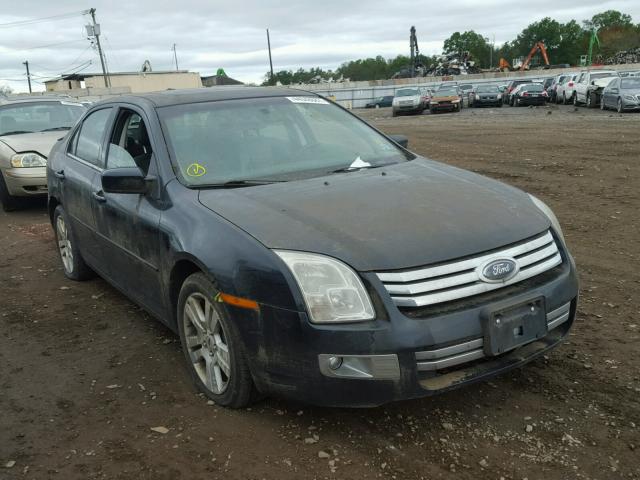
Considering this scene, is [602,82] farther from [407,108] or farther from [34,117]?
[34,117]

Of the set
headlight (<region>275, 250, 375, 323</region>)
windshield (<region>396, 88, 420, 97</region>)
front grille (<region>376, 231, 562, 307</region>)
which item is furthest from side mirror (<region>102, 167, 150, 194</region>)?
windshield (<region>396, 88, 420, 97</region>)

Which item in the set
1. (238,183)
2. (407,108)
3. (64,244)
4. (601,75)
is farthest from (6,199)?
(601,75)

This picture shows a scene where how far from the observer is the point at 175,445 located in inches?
117

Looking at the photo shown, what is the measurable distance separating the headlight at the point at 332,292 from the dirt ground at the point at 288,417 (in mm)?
648

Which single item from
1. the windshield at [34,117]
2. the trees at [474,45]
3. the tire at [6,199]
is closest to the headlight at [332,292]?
the tire at [6,199]

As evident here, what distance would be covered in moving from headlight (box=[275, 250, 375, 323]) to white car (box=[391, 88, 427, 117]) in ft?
99.8

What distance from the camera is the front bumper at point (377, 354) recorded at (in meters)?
2.64

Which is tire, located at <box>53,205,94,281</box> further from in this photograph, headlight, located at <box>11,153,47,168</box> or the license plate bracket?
the license plate bracket

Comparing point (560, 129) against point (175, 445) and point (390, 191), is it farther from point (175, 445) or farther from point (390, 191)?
point (175, 445)

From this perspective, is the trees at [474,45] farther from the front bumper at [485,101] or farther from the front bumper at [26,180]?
the front bumper at [26,180]

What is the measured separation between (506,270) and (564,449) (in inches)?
32.1

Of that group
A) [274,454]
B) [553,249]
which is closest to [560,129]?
[553,249]

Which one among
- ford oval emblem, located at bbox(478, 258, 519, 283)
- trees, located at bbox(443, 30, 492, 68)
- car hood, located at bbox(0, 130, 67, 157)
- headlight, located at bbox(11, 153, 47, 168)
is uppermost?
trees, located at bbox(443, 30, 492, 68)

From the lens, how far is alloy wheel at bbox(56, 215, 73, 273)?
5.59 meters
